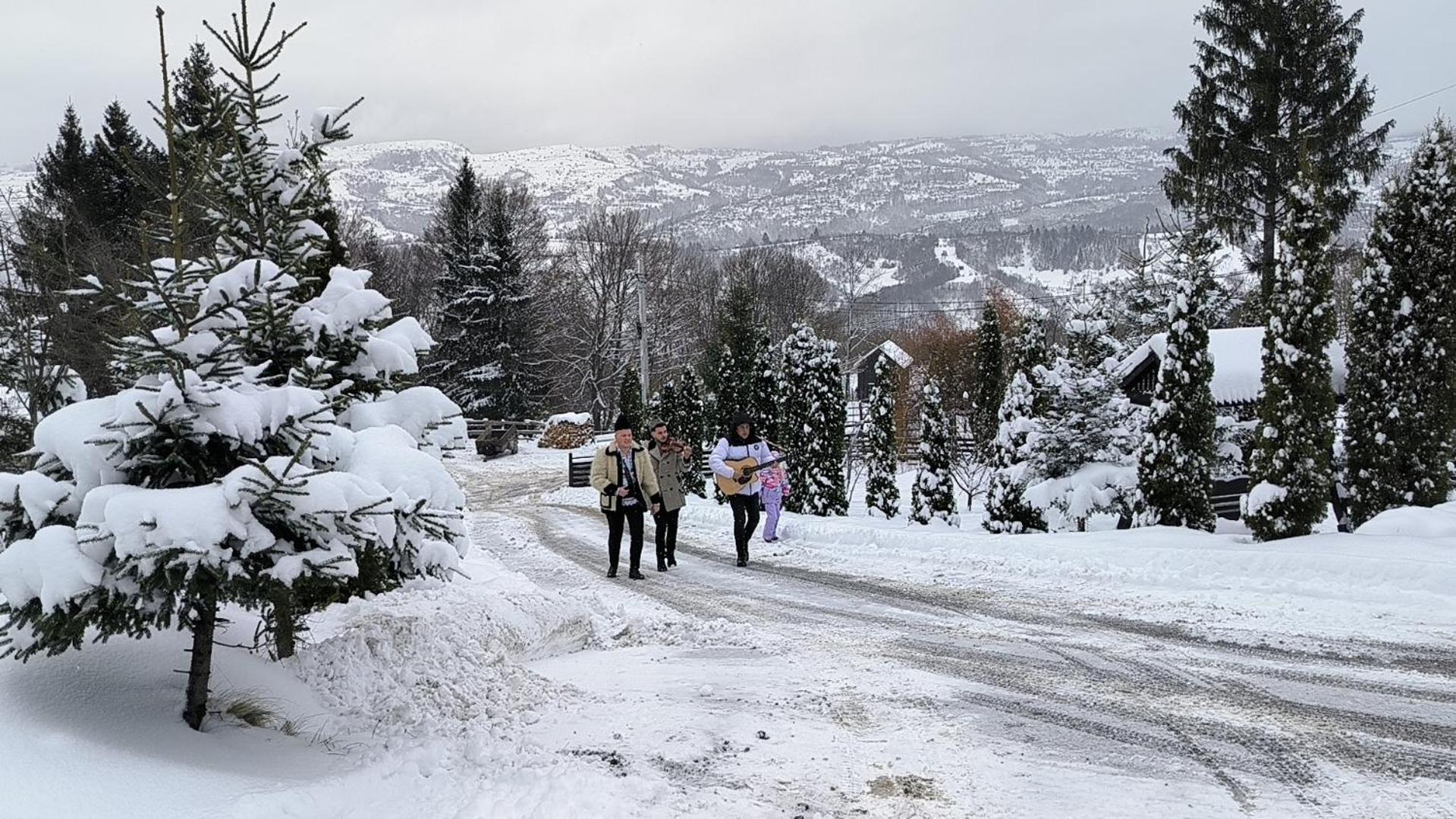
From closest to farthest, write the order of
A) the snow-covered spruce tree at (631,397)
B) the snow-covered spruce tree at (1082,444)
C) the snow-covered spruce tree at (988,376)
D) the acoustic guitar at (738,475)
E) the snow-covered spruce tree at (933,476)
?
the acoustic guitar at (738,475), the snow-covered spruce tree at (1082,444), the snow-covered spruce tree at (933,476), the snow-covered spruce tree at (988,376), the snow-covered spruce tree at (631,397)

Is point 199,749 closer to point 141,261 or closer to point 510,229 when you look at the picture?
point 141,261

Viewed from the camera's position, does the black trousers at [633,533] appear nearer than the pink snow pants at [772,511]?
Yes

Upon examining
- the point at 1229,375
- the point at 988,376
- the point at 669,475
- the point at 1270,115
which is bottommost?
the point at 669,475

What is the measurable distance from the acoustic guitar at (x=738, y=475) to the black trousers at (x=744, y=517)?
107 millimetres

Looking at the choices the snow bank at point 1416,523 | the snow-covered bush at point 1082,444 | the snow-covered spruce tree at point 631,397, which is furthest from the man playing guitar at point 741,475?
the snow-covered spruce tree at point 631,397

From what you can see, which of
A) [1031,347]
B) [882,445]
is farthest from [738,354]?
[1031,347]

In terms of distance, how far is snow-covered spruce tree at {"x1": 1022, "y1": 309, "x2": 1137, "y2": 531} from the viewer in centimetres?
1723

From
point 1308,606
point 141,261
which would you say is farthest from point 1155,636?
point 141,261

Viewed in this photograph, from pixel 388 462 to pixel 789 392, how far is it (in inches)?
743

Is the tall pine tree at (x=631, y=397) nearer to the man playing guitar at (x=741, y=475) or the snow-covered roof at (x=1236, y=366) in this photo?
the snow-covered roof at (x=1236, y=366)

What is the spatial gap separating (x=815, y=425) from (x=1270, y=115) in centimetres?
1545

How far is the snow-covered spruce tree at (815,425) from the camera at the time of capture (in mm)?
22047

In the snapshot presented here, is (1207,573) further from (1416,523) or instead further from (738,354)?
(738,354)

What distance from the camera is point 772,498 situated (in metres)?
13.5
